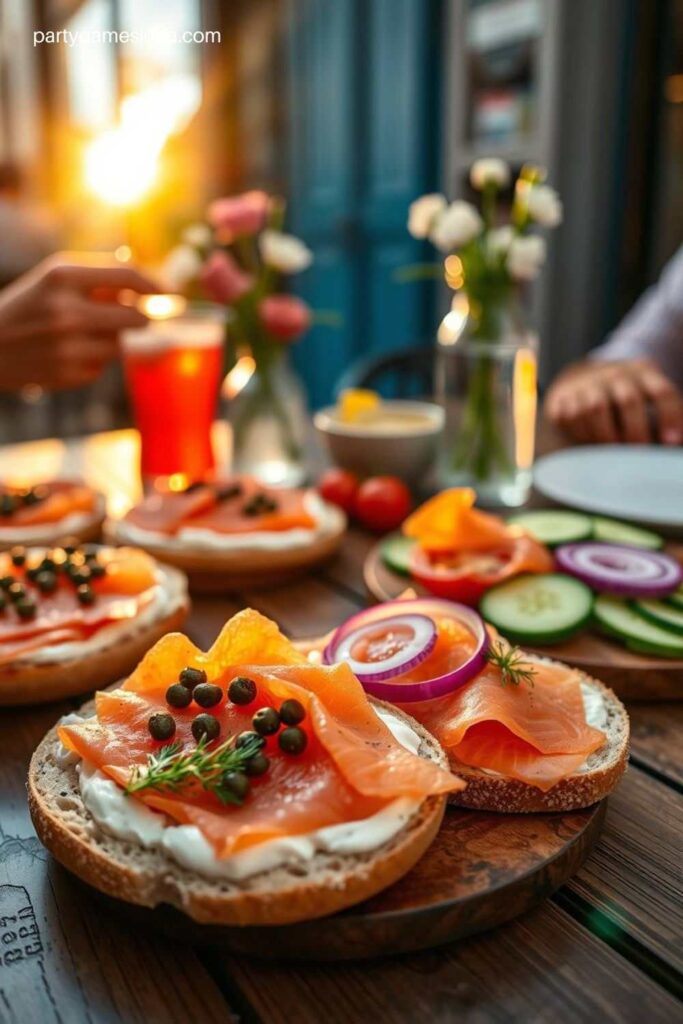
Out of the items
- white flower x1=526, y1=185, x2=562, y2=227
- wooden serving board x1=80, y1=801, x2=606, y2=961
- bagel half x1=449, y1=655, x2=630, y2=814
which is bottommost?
wooden serving board x1=80, y1=801, x2=606, y2=961

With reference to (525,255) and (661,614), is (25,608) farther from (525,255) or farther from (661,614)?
(525,255)

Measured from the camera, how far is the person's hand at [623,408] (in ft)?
7.86

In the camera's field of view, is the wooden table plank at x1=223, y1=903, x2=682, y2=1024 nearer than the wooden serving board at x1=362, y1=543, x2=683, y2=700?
Yes

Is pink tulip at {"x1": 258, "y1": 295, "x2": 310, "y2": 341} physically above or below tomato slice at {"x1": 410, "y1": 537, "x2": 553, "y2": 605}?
above

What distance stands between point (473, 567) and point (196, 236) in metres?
1.13

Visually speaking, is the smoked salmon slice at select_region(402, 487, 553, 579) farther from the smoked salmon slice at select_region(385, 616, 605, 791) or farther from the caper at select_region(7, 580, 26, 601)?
the caper at select_region(7, 580, 26, 601)

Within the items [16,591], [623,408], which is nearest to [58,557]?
[16,591]

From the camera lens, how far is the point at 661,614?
1.28 m

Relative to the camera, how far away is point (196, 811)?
0.76 meters

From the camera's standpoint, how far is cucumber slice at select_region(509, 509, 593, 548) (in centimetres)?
155

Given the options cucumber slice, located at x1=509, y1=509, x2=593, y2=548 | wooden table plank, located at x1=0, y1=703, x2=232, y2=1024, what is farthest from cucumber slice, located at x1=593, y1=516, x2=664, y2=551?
wooden table plank, located at x1=0, y1=703, x2=232, y2=1024

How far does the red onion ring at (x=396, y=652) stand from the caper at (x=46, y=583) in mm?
472

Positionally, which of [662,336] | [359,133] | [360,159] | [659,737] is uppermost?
[359,133]

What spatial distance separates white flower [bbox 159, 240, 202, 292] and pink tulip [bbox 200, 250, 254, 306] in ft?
0.08
